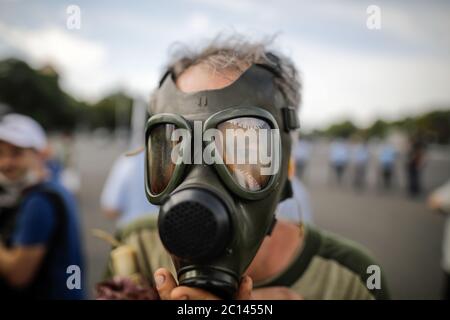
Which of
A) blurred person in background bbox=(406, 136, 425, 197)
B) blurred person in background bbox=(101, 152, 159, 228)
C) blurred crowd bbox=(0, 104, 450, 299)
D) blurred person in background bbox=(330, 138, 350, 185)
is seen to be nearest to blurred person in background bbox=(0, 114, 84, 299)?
blurred crowd bbox=(0, 104, 450, 299)

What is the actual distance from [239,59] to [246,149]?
28cm

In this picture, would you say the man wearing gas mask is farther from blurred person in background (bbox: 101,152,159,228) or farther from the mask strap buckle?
blurred person in background (bbox: 101,152,159,228)

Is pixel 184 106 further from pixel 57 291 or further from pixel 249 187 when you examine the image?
pixel 57 291

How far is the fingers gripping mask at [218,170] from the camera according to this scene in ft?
3.13

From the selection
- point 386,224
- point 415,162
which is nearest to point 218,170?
point 386,224

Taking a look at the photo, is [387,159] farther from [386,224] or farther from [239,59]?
[239,59]

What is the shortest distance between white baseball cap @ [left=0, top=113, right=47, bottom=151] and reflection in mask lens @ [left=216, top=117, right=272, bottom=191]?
2.28 m

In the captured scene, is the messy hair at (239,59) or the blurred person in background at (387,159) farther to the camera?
the blurred person in background at (387,159)

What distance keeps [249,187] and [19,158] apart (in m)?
2.37

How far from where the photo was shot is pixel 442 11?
1.44m

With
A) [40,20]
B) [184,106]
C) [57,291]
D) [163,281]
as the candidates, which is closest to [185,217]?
[163,281]

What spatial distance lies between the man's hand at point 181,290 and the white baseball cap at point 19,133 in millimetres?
2231

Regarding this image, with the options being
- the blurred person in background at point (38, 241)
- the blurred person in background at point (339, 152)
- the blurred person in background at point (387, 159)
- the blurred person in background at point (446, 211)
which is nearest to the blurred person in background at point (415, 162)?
the blurred person in background at point (387, 159)

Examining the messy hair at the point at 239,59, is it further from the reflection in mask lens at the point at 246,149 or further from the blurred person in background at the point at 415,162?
the blurred person in background at the point at 415,162
